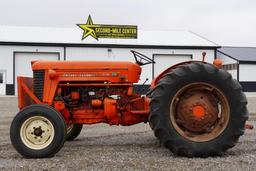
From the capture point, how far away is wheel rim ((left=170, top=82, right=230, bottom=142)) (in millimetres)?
6676

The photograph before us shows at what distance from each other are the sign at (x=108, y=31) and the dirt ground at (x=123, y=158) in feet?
93.3

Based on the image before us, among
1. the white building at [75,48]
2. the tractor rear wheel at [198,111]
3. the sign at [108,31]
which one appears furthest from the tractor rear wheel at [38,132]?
the sign at [108,31]

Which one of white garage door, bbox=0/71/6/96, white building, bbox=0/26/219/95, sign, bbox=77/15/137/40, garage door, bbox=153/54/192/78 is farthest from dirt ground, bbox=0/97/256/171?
garage door, bbox=153/54/192/78

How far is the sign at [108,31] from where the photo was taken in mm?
36719

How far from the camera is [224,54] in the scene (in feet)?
148

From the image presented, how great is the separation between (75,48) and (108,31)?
3.29 metres

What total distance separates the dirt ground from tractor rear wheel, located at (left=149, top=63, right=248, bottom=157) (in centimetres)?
21

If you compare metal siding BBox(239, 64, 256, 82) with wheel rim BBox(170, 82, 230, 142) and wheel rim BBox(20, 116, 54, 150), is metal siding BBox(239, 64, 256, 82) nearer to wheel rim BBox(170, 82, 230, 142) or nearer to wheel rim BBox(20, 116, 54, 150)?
wheel rim BBox(170, 82, 230, 142)

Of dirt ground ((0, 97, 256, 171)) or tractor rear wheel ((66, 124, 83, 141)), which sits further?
tractor rear wheel ((66, 124, 83, 141))

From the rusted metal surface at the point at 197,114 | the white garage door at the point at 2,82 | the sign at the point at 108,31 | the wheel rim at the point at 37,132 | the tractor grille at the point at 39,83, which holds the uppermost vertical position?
the sign at the point at 108,31

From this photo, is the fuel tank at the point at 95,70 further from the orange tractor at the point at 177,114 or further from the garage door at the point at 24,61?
the garage door at the point at 24,61

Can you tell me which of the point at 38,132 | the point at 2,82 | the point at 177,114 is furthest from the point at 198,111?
the point at 2,82

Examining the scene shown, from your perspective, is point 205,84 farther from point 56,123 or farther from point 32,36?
point 32,36

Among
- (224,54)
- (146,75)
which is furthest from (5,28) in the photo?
(224,54)
